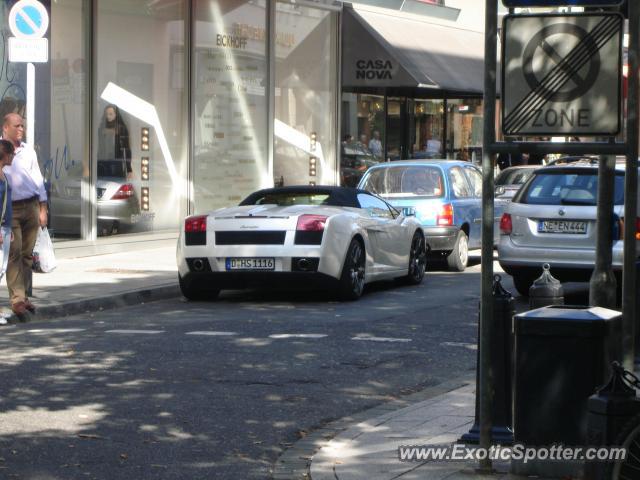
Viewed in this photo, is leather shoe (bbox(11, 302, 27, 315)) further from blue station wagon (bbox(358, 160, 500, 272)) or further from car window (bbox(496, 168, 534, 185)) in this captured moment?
car window (bbox(496, 168, 534, 185))

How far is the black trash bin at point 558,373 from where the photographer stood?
5.94m

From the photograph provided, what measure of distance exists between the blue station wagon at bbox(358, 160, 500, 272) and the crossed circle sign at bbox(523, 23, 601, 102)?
40.3ft

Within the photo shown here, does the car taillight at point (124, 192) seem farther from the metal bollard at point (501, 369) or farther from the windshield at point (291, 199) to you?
the metal bollard at point (501, 369)

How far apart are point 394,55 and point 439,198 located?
9.31 meters

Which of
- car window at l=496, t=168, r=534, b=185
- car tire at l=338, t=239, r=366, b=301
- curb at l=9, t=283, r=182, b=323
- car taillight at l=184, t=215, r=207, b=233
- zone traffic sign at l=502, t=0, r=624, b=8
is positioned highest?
zone traffic sign at l=502, t=0, r=624, b=8

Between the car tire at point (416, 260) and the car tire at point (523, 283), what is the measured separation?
1604mm

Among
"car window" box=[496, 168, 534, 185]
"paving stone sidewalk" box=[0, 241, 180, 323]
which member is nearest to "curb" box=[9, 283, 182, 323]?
"paving stone sidewalk" box=[0, 241, 180, 323]

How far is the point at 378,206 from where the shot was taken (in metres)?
15.7

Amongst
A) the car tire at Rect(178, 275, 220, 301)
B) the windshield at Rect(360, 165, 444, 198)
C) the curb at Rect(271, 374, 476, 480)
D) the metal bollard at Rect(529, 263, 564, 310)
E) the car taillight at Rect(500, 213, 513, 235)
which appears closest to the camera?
the curb at Rect(271, 374, 476, 480)

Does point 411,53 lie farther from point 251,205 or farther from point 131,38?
point 251,205

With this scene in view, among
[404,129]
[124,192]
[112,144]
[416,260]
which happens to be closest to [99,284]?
[416,260]

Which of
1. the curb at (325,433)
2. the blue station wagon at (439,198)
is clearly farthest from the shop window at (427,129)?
the curb at (325,433)

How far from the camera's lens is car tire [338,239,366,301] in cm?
1411

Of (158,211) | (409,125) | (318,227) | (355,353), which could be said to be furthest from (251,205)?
(409,125)
